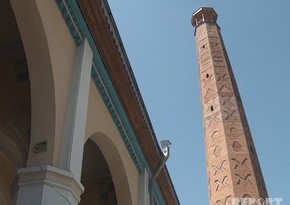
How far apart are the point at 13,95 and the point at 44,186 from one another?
285 cm

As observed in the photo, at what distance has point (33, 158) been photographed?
→ 13.3 feet

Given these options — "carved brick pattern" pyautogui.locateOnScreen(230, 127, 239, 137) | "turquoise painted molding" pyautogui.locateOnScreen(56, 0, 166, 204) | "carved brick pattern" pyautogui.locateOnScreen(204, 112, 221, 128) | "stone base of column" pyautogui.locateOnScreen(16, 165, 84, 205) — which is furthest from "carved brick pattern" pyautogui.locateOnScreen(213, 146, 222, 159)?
"stone base of column" pyautogui.locateOnScreen(16, 165, 84, 205)

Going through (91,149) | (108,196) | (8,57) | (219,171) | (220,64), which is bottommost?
(108,196)

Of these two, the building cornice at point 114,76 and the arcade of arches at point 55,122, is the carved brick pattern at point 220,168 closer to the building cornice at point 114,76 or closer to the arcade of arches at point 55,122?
the building cornice at point 114,76

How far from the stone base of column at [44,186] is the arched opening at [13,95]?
6.98 feet

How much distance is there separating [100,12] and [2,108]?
7.56 feet

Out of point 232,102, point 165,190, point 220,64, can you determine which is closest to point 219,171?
point 232,102

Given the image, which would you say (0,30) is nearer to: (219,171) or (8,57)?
(8,57)

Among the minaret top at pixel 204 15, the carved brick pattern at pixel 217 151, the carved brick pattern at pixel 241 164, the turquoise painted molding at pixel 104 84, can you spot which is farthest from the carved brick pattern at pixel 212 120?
the turquoise painted molding at pixel 104 84

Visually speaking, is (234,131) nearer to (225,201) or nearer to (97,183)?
(225,201)

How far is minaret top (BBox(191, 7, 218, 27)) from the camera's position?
25625 millimetres

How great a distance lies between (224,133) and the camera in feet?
63.7

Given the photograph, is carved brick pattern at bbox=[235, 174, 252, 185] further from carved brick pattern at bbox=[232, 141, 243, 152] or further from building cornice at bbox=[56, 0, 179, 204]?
building cornice at bbox=[56, 0, 179, 204]

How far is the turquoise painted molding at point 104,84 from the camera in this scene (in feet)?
16.3
